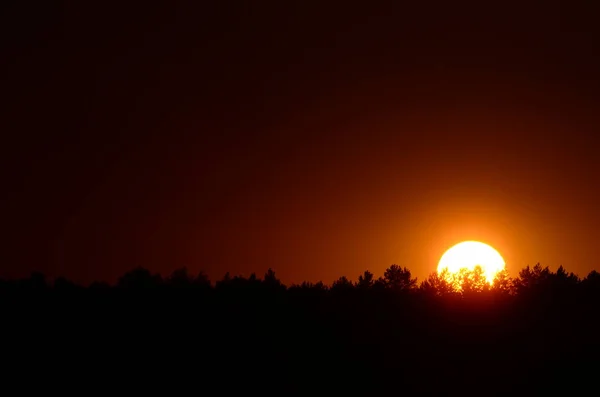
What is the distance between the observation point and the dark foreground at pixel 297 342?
216ft

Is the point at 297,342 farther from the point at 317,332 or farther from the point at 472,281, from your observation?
the point at 472,281

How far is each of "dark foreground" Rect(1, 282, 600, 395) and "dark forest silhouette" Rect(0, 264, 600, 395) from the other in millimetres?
135

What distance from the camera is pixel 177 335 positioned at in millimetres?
71562

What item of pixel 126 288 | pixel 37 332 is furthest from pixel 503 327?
pixel 37 332

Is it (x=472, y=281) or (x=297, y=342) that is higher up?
(x=472, y=281)

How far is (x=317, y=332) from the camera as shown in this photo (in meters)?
74.0

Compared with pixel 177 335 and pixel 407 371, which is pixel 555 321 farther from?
pixel 177 335

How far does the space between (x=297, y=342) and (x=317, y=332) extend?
2536mm

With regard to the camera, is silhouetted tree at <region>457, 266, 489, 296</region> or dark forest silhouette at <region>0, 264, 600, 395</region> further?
silhouetted tree at <region>457, 266, 489, 296</region>

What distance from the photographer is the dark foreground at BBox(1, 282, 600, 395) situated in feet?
216

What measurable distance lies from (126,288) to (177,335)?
350 inches

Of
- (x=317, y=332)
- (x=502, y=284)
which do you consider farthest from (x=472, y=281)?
(x=317, y=332)

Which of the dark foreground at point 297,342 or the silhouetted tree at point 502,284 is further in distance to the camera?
the silhouetted tree at point 502,284

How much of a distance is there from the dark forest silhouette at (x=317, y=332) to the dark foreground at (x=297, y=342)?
14 cm
